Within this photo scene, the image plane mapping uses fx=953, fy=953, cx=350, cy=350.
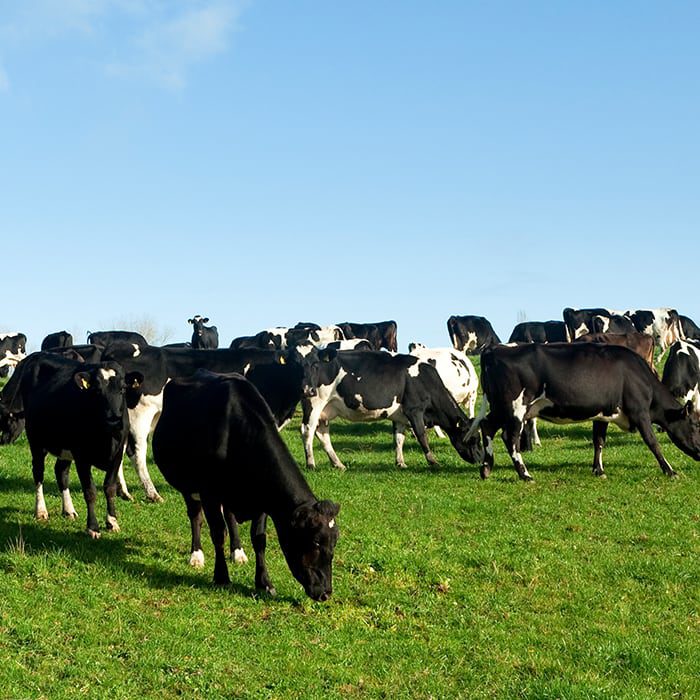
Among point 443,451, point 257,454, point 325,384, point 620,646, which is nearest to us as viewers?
point 620,646

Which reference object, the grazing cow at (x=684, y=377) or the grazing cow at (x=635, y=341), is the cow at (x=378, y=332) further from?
the grazing cow at (x=684, y=377)

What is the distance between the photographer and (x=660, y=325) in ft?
164

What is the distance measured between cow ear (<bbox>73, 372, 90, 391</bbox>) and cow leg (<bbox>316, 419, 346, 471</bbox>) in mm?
8427

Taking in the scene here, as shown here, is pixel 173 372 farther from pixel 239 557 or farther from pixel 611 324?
pixel 611 324

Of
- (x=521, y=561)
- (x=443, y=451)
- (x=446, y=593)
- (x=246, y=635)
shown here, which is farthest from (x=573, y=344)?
(x=246, y=635)

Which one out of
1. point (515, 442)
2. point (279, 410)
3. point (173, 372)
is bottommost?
point (515, 442)

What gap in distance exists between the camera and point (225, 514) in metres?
11.9

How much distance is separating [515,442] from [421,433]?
2958 mm

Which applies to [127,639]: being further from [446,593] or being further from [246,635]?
[446,593]

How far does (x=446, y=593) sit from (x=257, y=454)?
9.33 ft

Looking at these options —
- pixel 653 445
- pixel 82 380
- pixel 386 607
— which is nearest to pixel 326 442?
pixel 653 445

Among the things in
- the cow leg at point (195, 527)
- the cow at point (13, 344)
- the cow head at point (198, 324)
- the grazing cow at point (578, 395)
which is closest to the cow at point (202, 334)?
the cow head at point (198, 324)

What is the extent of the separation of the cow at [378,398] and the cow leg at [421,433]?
26 mm

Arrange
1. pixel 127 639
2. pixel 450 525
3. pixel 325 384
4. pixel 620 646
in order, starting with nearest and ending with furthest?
pixel 127 639 → pixel 620 646 → pixel 450 525 → pixel 325 384
